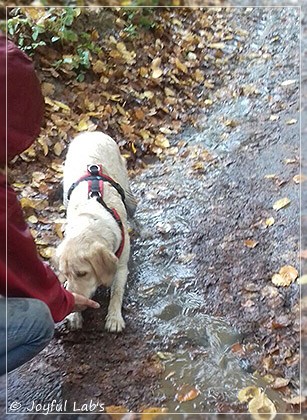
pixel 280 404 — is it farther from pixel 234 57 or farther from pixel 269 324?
pixel 234 57

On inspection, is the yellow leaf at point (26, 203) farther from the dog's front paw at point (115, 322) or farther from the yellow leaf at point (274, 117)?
the yellow leaf at point (274, 117)

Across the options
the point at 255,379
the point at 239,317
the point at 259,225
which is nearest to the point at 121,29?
the point at 259,225

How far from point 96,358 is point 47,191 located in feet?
4.86

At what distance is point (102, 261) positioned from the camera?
107 inches

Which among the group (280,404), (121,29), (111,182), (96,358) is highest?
(121,29)

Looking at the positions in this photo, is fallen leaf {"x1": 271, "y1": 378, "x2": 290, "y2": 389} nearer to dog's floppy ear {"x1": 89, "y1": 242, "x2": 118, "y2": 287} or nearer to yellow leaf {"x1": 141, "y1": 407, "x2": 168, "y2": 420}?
yellow leaf {"x1": 141, "y1": 407, "x2": 168, "y2": 420}

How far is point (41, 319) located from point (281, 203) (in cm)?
175

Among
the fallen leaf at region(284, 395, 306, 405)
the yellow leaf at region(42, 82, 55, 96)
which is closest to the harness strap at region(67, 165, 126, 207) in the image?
the yellow leaf at region(42, 82, 55, 96)

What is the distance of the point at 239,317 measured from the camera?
2.73m

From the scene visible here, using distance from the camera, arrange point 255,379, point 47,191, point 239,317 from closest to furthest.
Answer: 1. point 255,379
2. point 239,317
3. point 47,191

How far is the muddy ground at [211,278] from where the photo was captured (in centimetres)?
238

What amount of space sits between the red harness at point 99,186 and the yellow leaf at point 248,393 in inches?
41.7

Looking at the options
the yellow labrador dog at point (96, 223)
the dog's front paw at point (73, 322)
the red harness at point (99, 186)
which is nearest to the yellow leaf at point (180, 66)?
the yellow labrador dog at point (96, 223)

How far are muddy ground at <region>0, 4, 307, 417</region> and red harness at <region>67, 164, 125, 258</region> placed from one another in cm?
34
